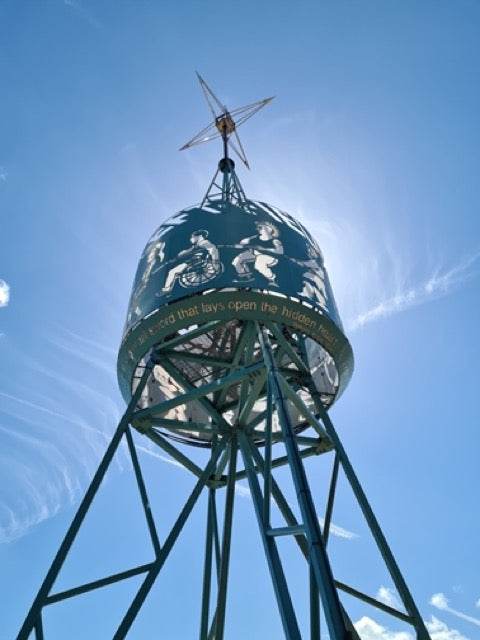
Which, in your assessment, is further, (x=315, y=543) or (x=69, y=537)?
(x=69, y=537)

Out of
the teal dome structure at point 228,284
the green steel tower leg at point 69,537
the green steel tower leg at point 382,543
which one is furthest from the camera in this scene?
the teal dome structure at point 228,284

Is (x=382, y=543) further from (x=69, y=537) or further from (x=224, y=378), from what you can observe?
(x=69, y=537)

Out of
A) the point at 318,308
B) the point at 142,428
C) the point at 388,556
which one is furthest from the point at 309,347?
the point at 388,556

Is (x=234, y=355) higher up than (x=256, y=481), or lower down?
higher up

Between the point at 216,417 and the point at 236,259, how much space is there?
3.97m

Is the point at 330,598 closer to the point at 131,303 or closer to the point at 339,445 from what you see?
the point at 339,445

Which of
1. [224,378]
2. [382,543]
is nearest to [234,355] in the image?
[224,378]

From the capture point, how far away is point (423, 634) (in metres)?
8.51

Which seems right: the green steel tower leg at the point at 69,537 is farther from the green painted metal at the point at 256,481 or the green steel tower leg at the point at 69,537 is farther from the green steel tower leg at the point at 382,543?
the green steel tower leg at the point at 382,543

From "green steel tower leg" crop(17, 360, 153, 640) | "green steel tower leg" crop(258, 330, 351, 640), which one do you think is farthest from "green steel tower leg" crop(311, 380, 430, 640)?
"green steel tower leg" crop(17, 360, 153, 640)

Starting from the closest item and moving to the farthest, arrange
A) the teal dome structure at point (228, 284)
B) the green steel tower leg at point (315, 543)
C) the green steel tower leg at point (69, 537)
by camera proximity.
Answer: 1. the green steel tower leg at point (315, 543)
2. the green steel tower leg at point (69, 537)
3. the teal dome structure at point (228, 284)

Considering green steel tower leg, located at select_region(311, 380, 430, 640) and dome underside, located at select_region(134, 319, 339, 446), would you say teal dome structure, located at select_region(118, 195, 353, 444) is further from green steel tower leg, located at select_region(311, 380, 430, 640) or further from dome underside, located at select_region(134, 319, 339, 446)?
green steel tower leg, located at select_region(311, 380, 430, 640)

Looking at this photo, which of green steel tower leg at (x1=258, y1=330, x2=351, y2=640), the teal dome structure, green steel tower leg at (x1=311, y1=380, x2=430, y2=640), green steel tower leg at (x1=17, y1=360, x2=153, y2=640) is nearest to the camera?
green steel tower leg at (x1=258, y1=330, x2=351, y2=640)

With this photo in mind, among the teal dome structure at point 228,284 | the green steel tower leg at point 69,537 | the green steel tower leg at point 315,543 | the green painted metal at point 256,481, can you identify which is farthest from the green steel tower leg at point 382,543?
the green steel tower leg at point 69,537
